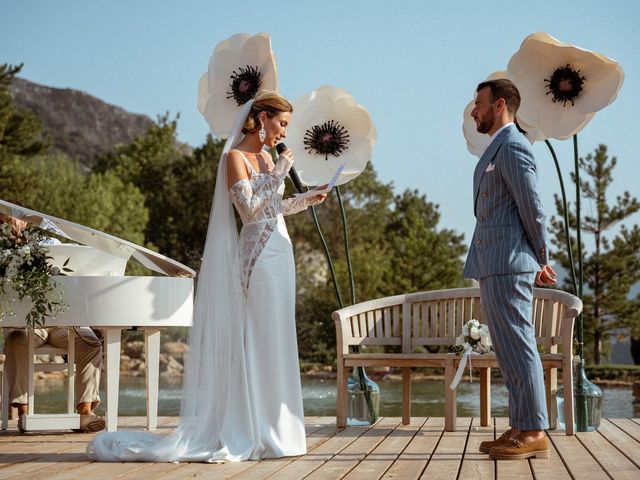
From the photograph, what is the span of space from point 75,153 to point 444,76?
5203cm

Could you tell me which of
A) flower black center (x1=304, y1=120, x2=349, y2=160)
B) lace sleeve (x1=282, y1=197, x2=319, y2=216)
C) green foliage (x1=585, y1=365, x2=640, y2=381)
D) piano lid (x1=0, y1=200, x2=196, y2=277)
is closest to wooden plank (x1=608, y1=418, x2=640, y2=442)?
lace sleeve (x1=282, y1=197, x2=319, y2=216)

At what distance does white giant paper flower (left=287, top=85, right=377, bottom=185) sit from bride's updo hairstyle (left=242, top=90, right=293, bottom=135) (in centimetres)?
184

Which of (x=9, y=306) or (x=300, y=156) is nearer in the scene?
(x=9, y=306)

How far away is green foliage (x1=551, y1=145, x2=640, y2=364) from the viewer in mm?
25922

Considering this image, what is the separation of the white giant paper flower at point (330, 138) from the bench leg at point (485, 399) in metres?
1.63

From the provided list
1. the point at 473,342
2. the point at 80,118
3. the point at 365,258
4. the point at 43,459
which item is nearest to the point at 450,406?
the point at 473,342

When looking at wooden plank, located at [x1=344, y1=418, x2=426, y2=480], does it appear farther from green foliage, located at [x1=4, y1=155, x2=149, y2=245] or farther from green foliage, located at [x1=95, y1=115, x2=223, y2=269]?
green foliage, located at [x1=95, y1=115, x2=223, y2=269]

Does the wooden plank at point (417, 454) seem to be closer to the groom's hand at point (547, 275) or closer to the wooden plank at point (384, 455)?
the wooden plank at point (384, 455)

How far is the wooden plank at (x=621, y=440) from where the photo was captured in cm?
468

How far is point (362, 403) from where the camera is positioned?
642 centimetres

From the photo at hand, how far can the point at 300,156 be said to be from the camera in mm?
6824

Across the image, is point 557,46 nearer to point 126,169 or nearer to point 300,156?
point 300,156

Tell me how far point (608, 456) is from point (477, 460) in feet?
2.15

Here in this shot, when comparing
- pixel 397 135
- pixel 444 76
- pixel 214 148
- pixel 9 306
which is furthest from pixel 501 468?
pixel 214 148
